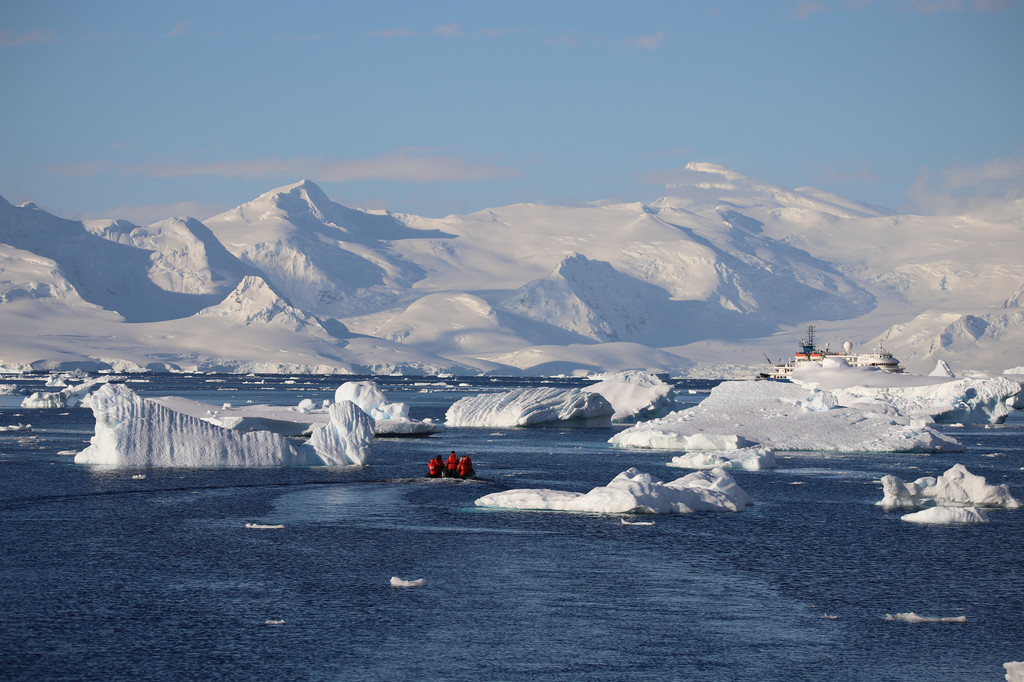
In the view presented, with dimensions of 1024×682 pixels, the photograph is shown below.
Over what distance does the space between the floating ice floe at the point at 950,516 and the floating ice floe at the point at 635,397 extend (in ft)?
149

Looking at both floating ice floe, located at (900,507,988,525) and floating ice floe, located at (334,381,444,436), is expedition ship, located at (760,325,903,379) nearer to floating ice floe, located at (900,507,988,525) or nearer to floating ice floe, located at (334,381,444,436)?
floating ice floe, located at (334,381,444,436)

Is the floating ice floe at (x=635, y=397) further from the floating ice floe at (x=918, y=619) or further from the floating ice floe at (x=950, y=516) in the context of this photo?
the floating ice floe at (x=918, y=619)

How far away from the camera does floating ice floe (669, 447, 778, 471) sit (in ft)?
145

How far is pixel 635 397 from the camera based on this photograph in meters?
77.4

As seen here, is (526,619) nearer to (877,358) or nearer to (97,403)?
(97,403)

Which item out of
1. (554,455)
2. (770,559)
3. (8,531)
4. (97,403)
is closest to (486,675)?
(770,559)

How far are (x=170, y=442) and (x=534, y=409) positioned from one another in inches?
1222

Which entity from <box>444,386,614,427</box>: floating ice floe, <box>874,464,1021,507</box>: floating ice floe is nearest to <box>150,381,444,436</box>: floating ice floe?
<box>444,386,614,427</box>: floating ice floe

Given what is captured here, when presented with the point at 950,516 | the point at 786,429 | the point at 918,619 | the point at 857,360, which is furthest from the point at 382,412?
the point at 857,360

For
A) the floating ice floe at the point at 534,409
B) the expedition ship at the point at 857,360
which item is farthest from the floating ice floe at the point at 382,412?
the expedition ship at the point at 857,360

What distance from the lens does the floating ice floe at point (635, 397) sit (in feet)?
252

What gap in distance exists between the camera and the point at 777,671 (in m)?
17.1

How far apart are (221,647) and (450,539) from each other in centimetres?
1020

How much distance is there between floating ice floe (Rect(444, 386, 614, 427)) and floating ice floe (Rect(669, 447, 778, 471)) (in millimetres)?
26108
